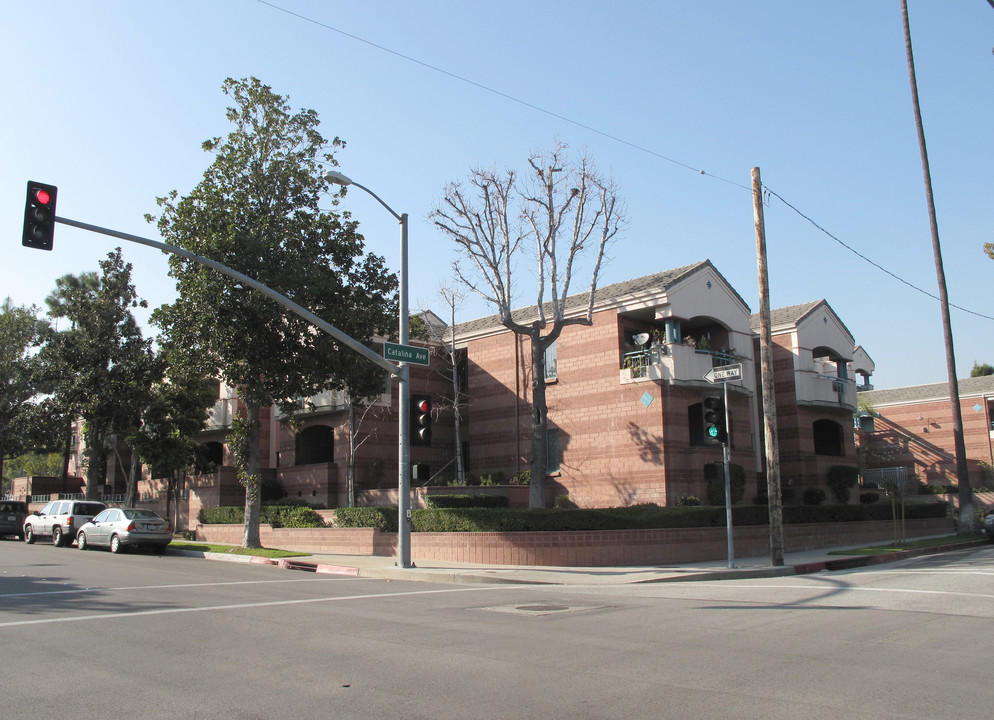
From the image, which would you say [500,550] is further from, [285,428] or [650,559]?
[285,428]

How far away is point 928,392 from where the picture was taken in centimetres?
5153

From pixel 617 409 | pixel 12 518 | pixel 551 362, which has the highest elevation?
pixel 551 362

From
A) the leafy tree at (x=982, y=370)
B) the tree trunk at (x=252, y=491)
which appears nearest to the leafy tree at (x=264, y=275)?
the tree trunk at (x=252, y=491)

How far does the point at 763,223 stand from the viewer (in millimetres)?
20469

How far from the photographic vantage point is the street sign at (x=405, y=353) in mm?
18781

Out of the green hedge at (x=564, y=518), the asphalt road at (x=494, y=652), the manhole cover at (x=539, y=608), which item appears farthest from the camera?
the green hedge at (x=564, y=518)

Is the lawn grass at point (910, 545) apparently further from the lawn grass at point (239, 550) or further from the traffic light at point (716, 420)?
the lawn grass at point (239, 550)

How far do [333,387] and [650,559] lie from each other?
1107cm

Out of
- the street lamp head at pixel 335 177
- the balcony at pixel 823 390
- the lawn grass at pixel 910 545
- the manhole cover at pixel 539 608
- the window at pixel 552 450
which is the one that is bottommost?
the lawn grass at pixel 910 545

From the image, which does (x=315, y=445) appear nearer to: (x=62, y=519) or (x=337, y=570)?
(x=62, y=519)

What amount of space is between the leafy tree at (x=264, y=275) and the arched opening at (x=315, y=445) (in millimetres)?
8399

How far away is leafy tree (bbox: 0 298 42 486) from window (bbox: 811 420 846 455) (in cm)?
3676

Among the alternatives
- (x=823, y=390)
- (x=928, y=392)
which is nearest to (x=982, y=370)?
(x=928, y=392)

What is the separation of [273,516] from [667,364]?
1465cm
